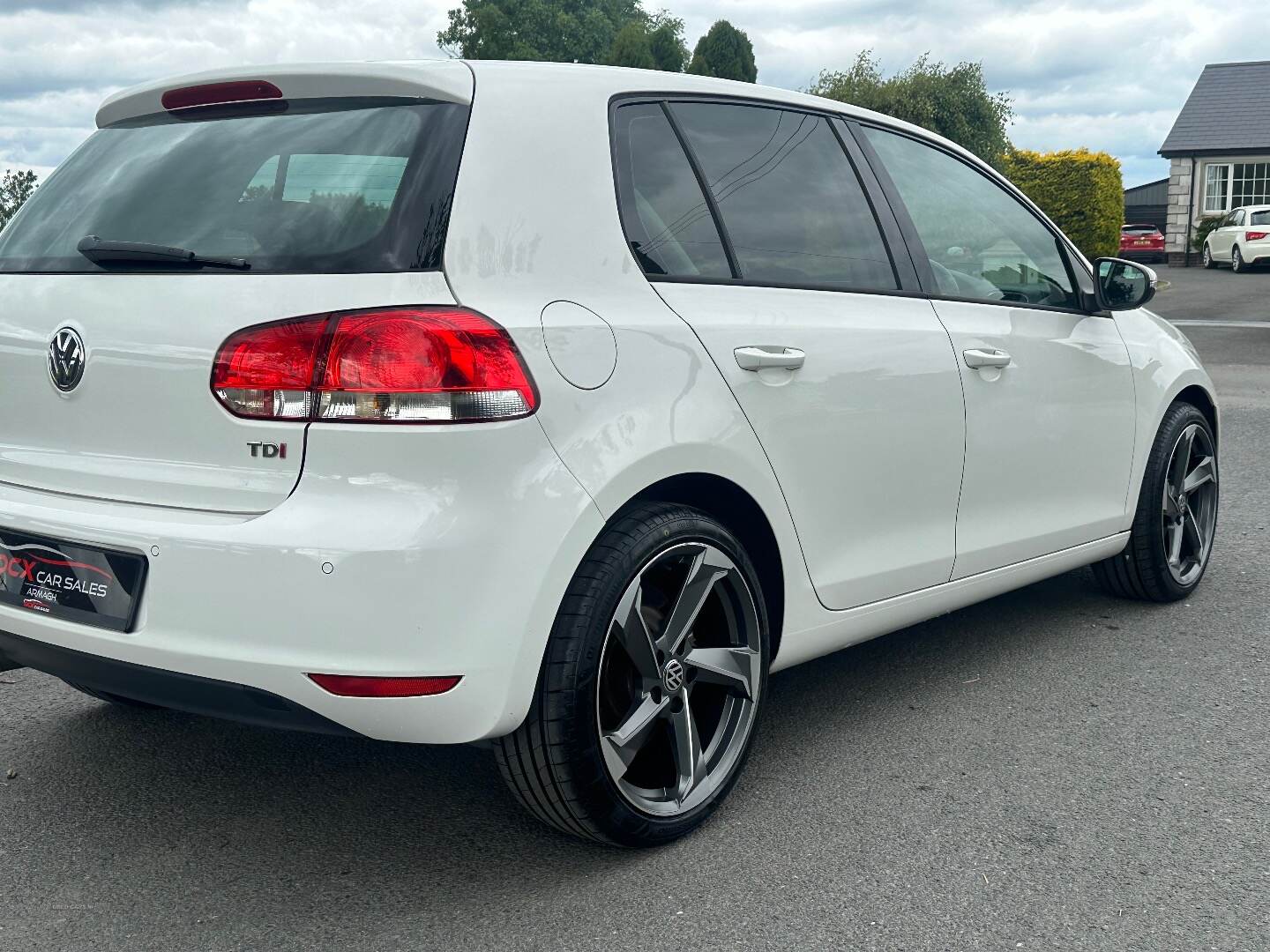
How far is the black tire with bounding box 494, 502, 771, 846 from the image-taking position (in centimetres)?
269

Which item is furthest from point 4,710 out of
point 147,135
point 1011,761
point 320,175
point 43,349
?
point 1011,761

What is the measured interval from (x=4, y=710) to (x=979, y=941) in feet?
9.24

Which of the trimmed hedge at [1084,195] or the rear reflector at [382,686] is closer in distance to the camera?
the rear reflector at [382,686]

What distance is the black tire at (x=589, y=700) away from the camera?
8.82ft

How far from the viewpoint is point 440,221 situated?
263 cm

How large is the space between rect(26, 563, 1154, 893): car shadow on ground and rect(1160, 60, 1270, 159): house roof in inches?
1692

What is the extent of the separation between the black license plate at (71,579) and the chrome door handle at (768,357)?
134 cm

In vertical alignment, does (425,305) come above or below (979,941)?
above

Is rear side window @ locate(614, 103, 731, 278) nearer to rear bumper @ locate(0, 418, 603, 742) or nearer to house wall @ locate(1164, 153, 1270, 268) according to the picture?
rear bumper @ locate(0, 418, 603, 742)

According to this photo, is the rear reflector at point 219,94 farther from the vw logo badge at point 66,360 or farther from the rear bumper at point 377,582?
the rear bumper at point 377,582

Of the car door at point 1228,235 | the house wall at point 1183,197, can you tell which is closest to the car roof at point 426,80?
the car door at point 1228,235

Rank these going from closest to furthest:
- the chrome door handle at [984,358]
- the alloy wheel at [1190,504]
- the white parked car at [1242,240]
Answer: the chrome door handle at [984,358] → the alloy wheel at [1190,504] → the white parked car at [1242,240]

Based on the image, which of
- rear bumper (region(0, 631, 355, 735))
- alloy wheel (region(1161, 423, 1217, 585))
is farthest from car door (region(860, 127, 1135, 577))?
rear bumper (region(0, 631, 355, 735))

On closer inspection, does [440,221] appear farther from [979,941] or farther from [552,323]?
[979,941]
